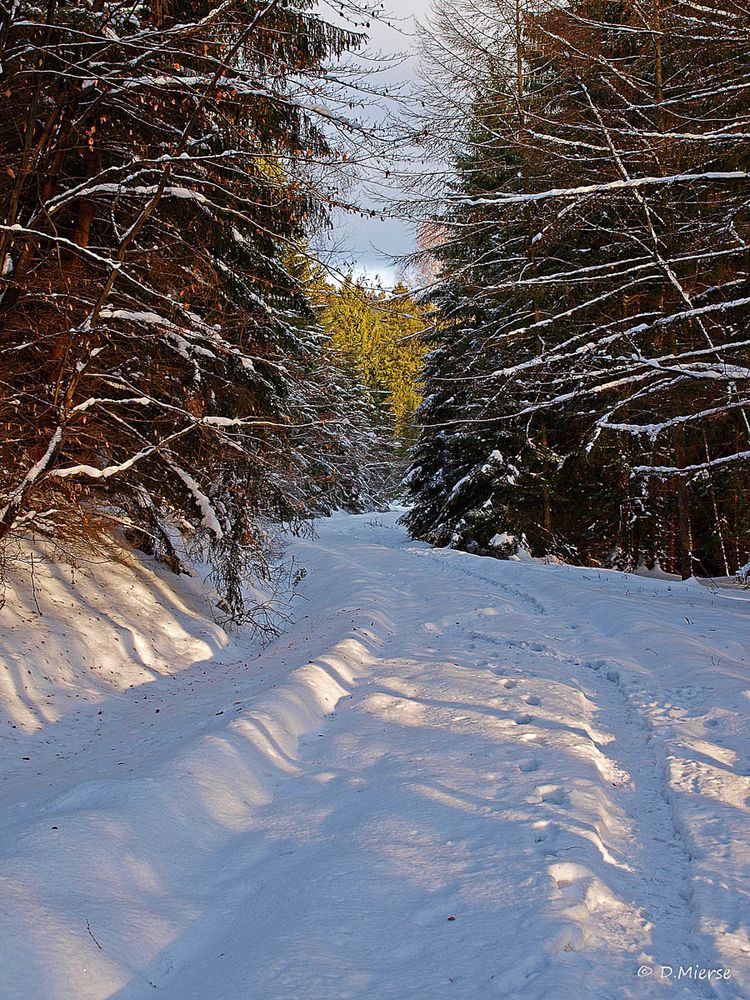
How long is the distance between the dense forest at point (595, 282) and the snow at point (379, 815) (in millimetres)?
3202

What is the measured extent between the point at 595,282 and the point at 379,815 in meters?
10.5

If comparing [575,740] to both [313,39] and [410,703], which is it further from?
[313,39]

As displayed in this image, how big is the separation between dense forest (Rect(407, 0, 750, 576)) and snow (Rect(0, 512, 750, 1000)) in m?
3.20

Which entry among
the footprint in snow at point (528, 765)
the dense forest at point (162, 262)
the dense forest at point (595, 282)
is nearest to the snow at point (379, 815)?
the footprint in snow at point (528, 765)

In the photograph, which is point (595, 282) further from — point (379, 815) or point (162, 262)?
point (379, 815)

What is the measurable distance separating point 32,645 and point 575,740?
562 cm

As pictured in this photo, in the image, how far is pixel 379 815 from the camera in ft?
13.2

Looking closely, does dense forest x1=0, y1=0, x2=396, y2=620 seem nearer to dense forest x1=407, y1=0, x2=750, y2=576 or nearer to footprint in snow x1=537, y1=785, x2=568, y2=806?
dense forest x1=407, y1=0, x2=750, y2=576

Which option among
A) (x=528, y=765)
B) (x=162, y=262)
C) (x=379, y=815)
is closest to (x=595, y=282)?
(x=162, y=262)

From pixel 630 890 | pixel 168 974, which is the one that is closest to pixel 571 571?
pixel 630 890

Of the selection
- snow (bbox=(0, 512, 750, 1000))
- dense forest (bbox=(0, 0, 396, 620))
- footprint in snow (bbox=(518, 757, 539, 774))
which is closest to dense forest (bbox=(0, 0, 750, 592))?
dense forest (bbox=(0, 0, 396, 620))

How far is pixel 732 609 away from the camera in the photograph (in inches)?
374

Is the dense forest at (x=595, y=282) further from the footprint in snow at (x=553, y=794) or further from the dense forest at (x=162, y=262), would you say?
the footprint in snow at (x=553, y=794)

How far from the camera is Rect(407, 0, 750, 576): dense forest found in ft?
23.6
